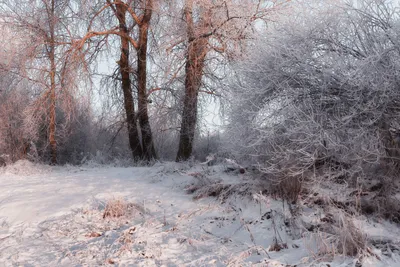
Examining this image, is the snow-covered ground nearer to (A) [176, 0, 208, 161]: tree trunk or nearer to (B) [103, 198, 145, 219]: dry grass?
(B) [103, 198, 145, 219]: dry grass

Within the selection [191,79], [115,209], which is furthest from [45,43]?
[115,209]

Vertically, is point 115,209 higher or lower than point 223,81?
lower

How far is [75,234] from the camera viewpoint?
4.85 m

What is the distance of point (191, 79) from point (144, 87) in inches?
92.3

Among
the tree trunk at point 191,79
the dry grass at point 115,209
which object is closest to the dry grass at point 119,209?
the dry grass at point 115,209

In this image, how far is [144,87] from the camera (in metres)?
12.0

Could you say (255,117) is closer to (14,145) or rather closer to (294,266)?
(294,266)

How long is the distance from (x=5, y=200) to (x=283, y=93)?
4.95 m

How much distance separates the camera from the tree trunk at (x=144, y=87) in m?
11.8

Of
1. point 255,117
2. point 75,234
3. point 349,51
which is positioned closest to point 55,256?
point 75,234

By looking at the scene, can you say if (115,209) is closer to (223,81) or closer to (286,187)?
(286,187)

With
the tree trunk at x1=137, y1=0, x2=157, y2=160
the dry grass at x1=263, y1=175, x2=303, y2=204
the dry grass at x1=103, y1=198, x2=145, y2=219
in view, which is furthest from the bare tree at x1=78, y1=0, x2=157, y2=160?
the dry grass at x1=263, y1=175, x2=303, y2=204

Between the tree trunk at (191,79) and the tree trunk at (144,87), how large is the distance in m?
1.67

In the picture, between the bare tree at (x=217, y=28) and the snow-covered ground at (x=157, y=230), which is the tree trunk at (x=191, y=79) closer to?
the bare tree at (x=217, y=28)
